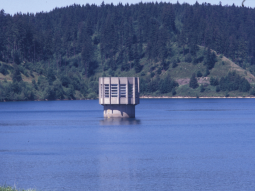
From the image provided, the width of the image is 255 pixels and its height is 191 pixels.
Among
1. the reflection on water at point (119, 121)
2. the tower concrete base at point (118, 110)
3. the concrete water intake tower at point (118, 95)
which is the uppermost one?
the concrete water intake tower at point (118, 95)

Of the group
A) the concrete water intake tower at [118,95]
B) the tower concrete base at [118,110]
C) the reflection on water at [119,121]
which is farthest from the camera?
the tower concrete base at [118,110]

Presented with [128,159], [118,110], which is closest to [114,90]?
[118,110]

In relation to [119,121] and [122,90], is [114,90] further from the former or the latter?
[119,121]

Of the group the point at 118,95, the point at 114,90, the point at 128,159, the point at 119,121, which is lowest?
the point at 119,121

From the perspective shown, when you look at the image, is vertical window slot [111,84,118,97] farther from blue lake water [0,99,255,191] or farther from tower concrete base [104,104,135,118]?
blue lake water [0,99,255,191]

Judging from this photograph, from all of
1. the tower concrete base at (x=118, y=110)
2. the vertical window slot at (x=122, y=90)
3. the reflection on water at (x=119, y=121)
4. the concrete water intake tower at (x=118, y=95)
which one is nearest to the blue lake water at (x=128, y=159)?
the reflection on water at (x=119, y=121)

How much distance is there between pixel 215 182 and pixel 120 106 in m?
55.8

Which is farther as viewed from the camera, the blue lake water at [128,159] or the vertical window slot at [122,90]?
the vertical window slot at [122,90]

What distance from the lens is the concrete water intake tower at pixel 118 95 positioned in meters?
90.8

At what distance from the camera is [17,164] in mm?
45562

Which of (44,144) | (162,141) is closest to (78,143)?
(44,144)

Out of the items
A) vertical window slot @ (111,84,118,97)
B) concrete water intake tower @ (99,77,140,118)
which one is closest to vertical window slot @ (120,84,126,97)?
concrete water intake tower @ (99,77,140,118)

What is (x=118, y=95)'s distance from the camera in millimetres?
90438

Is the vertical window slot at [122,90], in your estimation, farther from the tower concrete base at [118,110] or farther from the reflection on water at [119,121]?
the reflection on water at [119,121]
